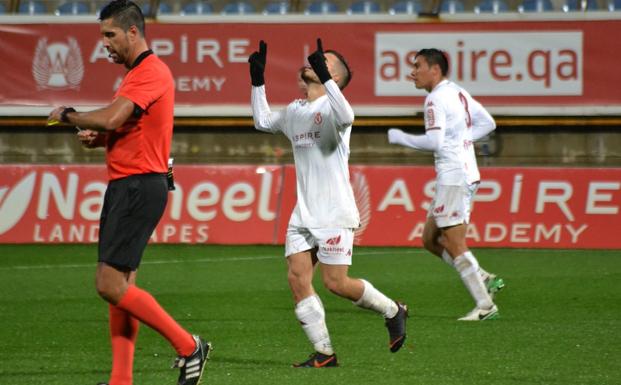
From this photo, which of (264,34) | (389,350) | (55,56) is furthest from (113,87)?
(389,350)

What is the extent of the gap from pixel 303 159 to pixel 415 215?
29.3ft

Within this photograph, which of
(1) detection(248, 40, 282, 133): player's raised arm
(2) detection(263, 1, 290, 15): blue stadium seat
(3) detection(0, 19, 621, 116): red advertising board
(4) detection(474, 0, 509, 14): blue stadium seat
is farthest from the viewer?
(2) detection(263, 1, 290, 15): blue stadium seat

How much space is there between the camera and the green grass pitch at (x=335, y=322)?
24.6 feet

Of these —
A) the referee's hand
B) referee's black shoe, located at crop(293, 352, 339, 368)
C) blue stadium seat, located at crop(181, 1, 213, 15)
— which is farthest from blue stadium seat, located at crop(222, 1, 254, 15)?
the referee's hand

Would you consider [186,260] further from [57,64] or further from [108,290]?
[108,290]

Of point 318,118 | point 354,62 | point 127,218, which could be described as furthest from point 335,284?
point 354,62

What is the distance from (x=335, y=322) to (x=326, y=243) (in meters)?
2.42

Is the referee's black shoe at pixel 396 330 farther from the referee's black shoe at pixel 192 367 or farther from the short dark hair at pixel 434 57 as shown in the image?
the short dark hair at pixel 434 57

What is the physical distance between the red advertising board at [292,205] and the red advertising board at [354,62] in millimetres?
3716

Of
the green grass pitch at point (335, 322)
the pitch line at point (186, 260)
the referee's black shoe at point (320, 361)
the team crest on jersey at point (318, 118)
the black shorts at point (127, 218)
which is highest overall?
the team crest on jersey at point (318, 118)

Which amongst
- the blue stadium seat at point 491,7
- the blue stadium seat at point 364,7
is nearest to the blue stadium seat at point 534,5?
the blue stadium seat at point 491,7

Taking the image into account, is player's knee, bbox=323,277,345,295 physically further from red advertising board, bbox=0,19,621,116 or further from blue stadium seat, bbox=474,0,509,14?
blue stadium seat, bbox=474,0,509,14

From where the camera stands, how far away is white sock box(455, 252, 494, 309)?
391 inches

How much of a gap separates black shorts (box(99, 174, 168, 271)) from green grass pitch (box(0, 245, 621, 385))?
1085 mm
